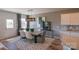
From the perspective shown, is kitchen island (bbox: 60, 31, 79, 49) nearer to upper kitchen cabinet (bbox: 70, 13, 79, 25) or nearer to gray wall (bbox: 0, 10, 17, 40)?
upper kitchen cabinet (bbox: 70, 13, 79, 25)

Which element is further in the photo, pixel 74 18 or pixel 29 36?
pixel 29 36

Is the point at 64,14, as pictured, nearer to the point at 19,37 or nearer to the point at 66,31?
the point at 66,31

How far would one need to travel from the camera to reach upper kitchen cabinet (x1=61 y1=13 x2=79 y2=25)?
2084 mm

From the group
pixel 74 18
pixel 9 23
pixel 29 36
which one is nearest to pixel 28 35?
pixel 29 36

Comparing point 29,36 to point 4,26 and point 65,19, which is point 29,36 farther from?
point 65,19

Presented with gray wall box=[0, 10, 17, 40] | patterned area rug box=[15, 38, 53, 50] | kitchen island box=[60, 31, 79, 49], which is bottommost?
patterned area rug box=[15, 38, 53, 50]

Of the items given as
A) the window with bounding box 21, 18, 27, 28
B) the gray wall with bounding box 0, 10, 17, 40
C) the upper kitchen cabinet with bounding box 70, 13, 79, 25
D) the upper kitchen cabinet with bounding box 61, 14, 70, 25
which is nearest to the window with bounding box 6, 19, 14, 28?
the gray wall with bounding box 0, 10, 17, 40

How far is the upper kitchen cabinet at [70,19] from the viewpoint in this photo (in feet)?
6.84

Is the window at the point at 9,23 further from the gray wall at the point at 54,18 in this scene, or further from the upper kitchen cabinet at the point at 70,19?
the upper kitchen cabinet at the point at 70,19

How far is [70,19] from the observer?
211cm

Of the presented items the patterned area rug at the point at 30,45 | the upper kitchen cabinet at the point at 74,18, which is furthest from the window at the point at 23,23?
the upper kitchen cabinet at the point at 74,18

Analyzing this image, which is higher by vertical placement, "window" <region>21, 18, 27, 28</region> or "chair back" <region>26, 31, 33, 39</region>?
"window" <region>21, 18, 27, 28</region>

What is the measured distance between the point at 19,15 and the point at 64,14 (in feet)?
2.67
